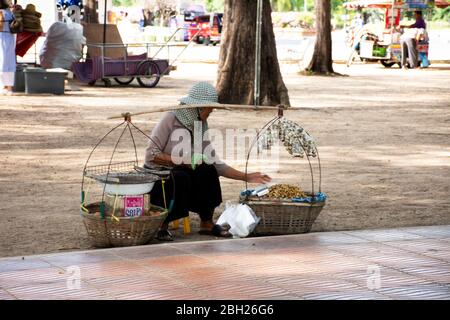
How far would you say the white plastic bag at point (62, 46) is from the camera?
20688 mm

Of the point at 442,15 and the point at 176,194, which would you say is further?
the point at 442,15

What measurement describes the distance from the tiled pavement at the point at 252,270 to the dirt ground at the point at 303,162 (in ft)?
2.36

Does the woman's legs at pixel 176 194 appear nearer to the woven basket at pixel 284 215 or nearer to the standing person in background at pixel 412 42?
the woven basket at pixel 284 215

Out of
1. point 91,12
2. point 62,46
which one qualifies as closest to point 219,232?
point 62,46

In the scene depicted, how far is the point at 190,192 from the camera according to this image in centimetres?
773

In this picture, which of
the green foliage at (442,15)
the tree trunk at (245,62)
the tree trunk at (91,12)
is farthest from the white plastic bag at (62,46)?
the green foliage at (442,15)

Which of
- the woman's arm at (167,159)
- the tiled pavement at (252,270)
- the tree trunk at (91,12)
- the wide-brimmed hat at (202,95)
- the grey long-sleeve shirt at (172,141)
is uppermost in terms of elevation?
the tree trunk at (91,12)

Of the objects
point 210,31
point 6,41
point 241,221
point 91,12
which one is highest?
point 91,12

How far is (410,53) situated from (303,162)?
2012 centimetres

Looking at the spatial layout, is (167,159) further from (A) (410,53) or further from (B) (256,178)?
(A) (410,53)

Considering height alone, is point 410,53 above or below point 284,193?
above

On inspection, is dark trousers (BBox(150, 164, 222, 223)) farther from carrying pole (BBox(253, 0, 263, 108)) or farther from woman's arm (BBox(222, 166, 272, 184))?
carrying pole (BBox(253, 0, 263, 108))

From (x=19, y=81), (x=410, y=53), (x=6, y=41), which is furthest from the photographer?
(x=410, y=53)

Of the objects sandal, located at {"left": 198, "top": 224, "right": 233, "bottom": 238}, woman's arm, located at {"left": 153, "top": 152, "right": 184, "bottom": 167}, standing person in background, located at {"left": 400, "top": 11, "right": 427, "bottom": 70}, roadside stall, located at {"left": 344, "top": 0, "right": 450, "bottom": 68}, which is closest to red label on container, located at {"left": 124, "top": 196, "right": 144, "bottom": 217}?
woman's arm, located at {"left": 153, "top": 152, "right": 184, "bottom": 167}
